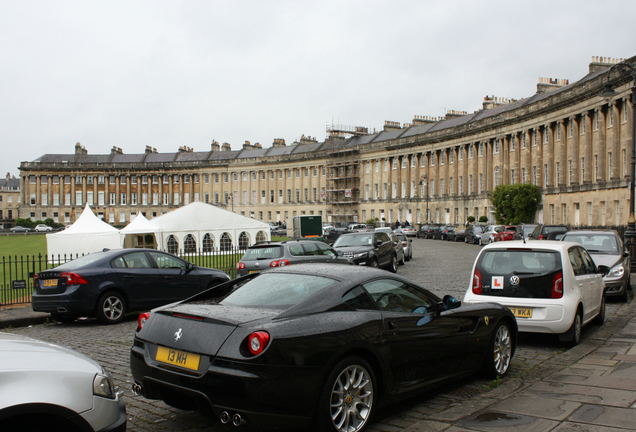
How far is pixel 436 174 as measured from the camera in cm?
8094

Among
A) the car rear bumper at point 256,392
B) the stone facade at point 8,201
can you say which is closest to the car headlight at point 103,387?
the car rear bumper at point 256,392

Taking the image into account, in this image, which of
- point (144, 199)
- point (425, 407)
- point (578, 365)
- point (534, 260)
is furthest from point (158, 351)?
point (144, 199)

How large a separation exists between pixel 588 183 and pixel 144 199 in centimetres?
9561

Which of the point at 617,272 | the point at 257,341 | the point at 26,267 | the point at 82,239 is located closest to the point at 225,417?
the point at 257,341

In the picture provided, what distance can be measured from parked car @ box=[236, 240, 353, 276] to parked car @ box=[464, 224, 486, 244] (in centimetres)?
3348

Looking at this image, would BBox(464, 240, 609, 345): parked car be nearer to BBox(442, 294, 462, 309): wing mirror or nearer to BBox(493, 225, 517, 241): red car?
BBox(442, 294, 462, 309): wing mirror

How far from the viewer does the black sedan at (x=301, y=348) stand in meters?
4.18

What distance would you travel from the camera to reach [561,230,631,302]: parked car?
13.1 m

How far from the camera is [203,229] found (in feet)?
117

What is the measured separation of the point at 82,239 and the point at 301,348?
29.4m

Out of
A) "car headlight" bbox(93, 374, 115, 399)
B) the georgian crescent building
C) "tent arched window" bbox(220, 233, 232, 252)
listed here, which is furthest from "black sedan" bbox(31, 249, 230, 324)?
the georgian crescent building

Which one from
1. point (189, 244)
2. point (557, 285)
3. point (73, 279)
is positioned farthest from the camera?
point (189, 244)

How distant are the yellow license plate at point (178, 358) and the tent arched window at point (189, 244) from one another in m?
31.2

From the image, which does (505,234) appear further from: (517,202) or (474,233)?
(517,202)
